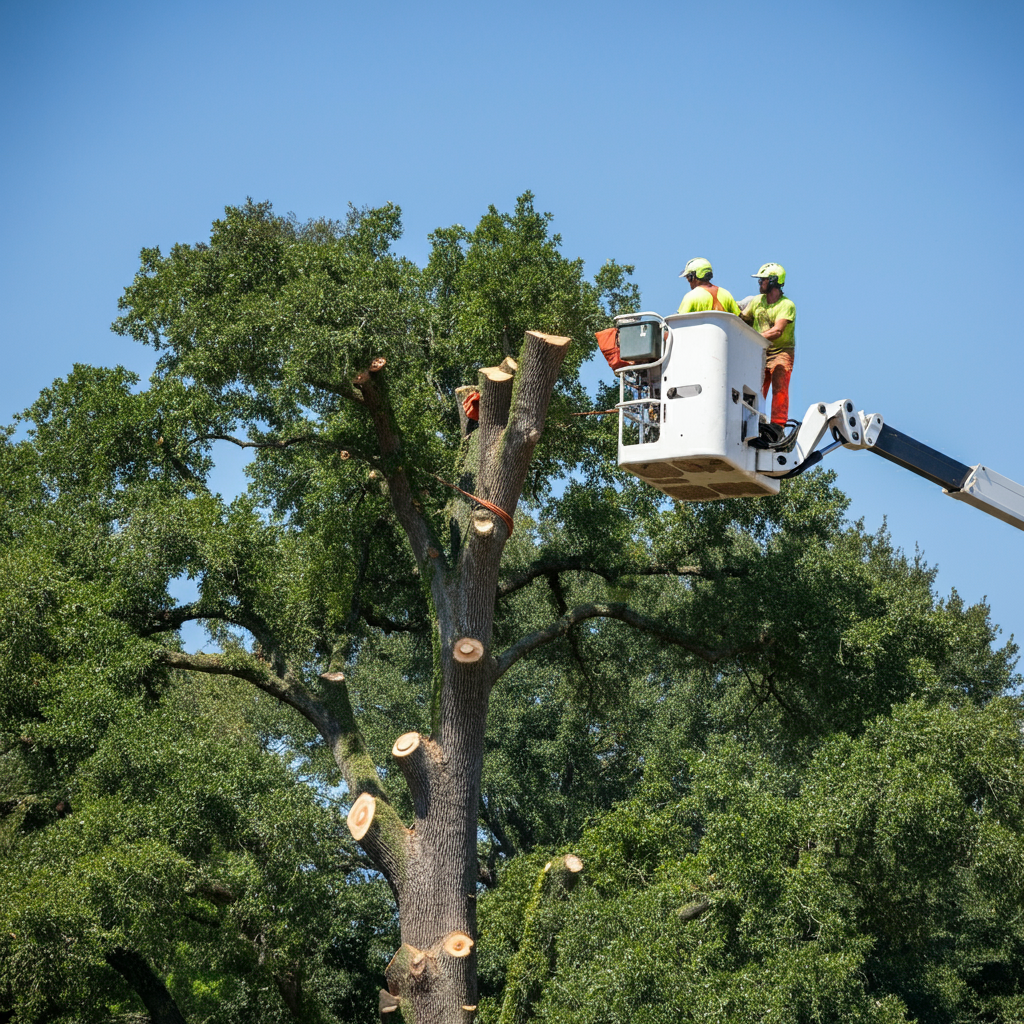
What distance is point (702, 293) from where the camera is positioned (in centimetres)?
941

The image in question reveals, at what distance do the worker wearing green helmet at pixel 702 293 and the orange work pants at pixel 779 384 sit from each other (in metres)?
0.56

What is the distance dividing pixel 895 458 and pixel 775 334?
1.53 meters

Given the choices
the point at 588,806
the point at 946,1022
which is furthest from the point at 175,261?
the point at 946,1022

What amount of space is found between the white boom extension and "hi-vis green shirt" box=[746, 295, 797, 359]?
1.11 ft

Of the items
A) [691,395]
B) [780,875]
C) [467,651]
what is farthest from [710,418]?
[780,875]

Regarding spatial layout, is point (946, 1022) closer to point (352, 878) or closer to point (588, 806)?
point (588, 806)

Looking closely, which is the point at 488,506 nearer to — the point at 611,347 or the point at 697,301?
the point at 611,347

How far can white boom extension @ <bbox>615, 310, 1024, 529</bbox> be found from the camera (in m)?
9.01

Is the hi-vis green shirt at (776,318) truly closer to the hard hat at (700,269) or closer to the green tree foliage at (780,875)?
the hard hat at (700,269)

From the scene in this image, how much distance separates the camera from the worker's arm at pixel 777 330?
984 centimetres

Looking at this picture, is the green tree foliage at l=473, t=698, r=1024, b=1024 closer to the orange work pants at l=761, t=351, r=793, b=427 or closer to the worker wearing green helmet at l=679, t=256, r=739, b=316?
the orange work pants at l=761, t=351, r=793, b=427

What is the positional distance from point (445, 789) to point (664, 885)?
7.98 feet

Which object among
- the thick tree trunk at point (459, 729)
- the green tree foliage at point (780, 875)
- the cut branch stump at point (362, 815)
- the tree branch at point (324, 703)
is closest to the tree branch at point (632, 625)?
the thick tree trunk at point (459, 729)

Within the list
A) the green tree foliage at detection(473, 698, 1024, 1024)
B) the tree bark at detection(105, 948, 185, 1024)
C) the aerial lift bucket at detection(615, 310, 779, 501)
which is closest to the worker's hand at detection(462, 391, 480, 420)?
the aerial lift bucket at detection(615, 310, 779, 501)
